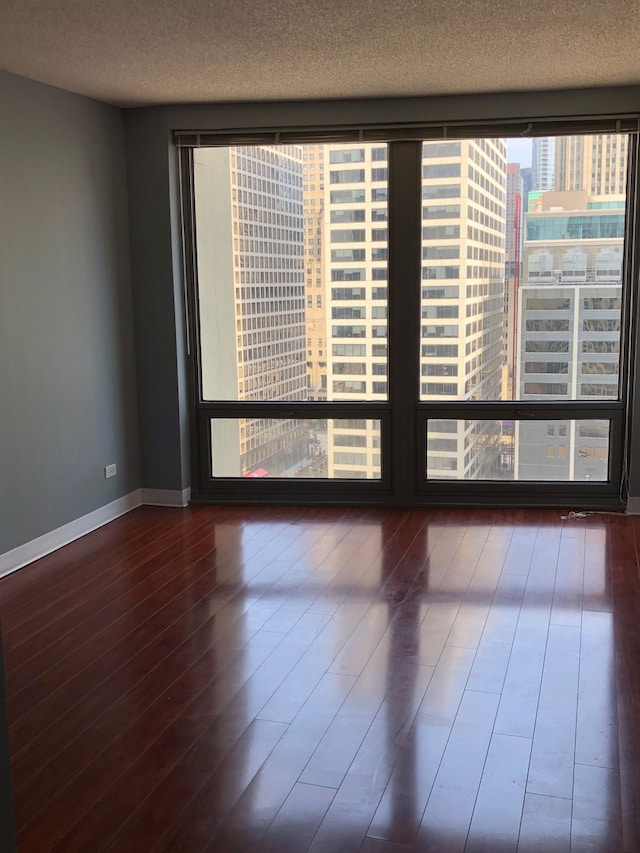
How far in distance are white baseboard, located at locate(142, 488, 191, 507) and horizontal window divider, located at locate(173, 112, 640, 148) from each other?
2350mm

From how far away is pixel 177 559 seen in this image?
4.59 meters

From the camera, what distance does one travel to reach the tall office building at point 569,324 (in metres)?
5.27

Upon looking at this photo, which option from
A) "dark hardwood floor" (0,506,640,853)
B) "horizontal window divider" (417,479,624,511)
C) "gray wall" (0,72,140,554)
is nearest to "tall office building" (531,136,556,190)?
"horizontal window divider" (417,479,624,511)

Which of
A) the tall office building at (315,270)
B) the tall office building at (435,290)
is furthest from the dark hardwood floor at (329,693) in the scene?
the tall office building at (315,270)

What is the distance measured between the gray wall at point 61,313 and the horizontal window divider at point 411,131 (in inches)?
24.6

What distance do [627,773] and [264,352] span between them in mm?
3803

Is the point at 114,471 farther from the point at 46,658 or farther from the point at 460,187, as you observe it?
the point at 460,187

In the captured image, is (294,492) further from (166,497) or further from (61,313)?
(61,313)

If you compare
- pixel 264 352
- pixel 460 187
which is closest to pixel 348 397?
pixel 264 352

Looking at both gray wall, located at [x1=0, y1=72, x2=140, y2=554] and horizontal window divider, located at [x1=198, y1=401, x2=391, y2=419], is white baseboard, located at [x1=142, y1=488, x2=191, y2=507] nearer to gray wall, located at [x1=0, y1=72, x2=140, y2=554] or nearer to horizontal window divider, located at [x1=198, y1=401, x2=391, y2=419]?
gray wall, located at [x1=0, y1=72, x2=140, y2=554]

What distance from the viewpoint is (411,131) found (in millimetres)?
5219

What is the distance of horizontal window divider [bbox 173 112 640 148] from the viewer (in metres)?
5.05

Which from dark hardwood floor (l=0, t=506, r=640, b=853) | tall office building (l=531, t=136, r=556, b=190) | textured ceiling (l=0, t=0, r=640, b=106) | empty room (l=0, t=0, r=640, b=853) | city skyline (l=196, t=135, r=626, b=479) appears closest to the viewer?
dark hardwood floor (l=0, t=506, r=640, b=853)

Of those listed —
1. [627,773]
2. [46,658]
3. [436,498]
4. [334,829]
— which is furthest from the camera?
[436,498]
